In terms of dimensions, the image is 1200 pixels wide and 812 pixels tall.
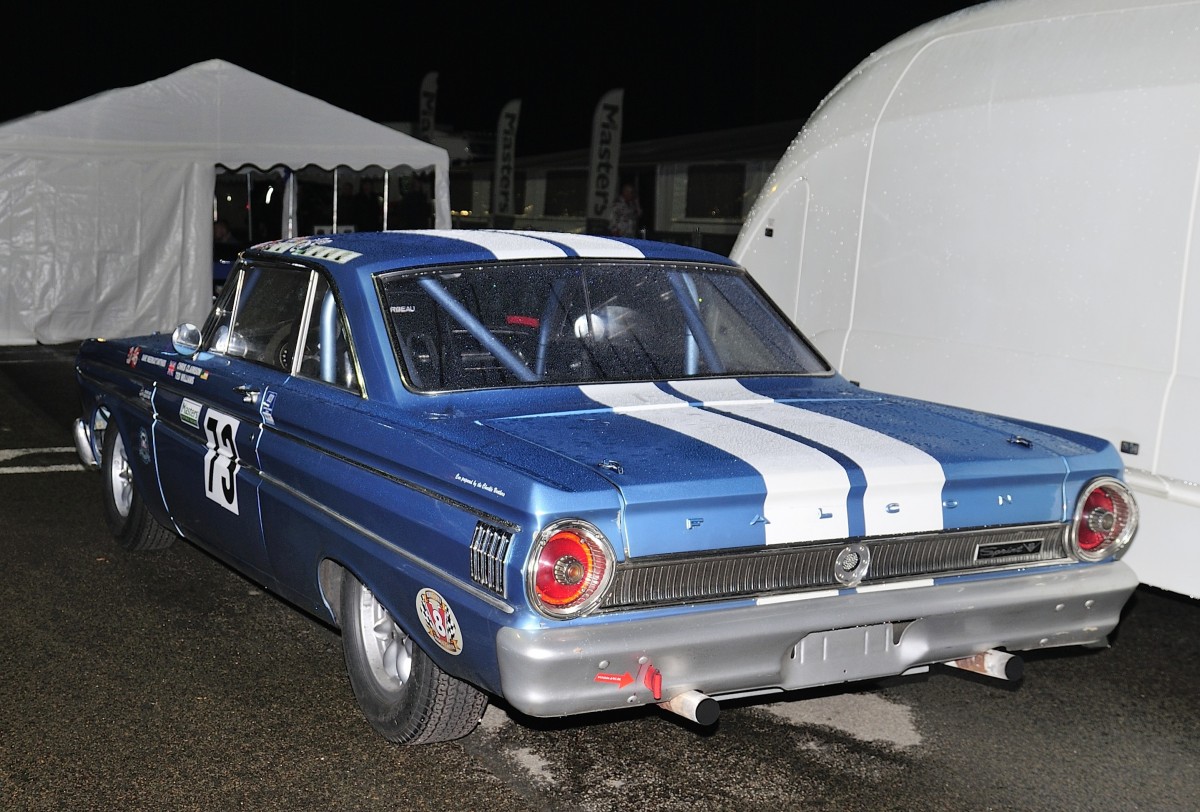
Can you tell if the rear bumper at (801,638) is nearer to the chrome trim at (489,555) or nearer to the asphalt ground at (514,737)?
the chrome trim at (489,555)

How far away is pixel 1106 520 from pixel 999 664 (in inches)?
20.8

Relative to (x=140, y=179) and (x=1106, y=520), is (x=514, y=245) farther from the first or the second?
(x=140, y=179)

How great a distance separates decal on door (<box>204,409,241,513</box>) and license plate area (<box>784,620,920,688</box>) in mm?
2120

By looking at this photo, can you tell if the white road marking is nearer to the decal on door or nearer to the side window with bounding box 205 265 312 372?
the side window with bounding box 205 265 312 372

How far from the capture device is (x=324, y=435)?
4.07 meters

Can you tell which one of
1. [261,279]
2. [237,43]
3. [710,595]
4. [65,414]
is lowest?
[65,414]

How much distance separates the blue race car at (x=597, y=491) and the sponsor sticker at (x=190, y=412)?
2 centimetres

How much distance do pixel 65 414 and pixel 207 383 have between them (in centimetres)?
592

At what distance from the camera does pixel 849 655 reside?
354cm

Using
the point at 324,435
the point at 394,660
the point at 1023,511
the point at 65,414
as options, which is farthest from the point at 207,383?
the point at 65,414

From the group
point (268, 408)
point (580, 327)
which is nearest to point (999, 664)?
point (580, 327)

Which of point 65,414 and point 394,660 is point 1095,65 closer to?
point 394,660

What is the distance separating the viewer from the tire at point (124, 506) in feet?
19.8

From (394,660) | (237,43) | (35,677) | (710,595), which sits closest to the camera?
(710,595)
